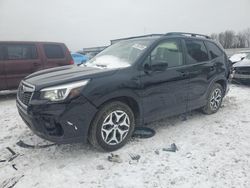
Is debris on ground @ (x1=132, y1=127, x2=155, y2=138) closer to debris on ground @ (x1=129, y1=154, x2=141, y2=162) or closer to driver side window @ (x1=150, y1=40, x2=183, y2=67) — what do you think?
debris on ground @ (x1=129, y1=154, x2=141, y2=162)

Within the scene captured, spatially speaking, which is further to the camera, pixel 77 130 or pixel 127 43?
pixel 127 43

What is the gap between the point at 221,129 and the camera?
4.20 meters

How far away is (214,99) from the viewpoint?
503 cm

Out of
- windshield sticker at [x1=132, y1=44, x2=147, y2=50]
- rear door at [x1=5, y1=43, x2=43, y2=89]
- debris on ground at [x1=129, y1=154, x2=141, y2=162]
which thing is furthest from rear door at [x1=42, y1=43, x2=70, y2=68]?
debris on ground at [x1=129, y1=154, x2=141, y2=162]

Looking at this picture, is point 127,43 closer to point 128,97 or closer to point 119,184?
point 128,97

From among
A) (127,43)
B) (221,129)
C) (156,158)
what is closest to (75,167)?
(156,158)

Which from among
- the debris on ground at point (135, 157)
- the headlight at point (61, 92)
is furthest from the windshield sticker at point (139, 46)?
the debris on ground at point (135, 157)

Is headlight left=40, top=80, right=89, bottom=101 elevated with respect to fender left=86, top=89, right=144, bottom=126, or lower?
elevated

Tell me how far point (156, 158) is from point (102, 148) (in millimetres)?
797

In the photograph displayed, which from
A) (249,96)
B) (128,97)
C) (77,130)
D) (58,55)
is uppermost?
(58,55)

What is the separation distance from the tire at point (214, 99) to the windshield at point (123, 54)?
2051 mm

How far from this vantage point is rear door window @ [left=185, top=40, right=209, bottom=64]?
14.1 feet

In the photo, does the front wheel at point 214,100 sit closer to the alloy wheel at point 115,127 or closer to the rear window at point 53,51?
the alloy wheel at point 115,127

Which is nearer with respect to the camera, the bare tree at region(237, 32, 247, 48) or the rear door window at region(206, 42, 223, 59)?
the rear door window at region(206, 42, 223, 59)
